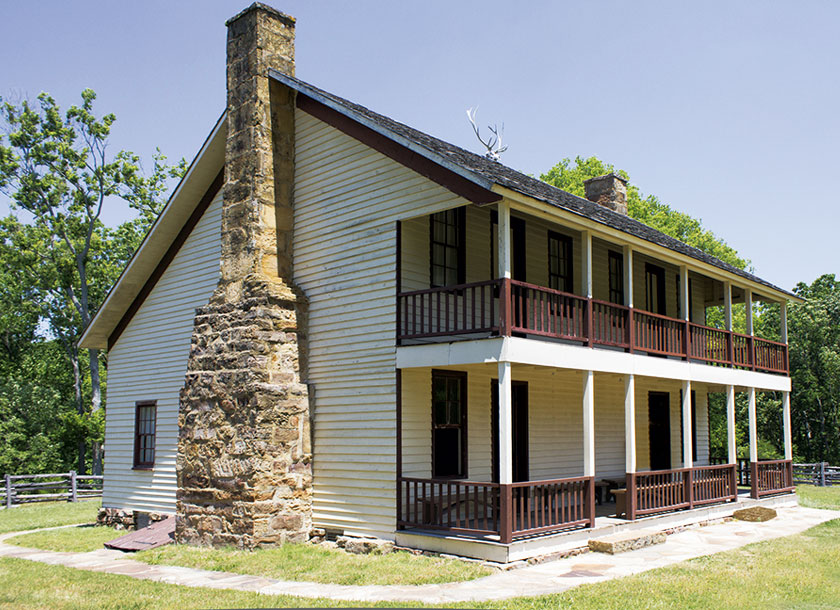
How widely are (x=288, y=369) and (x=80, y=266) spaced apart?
2789 centimetres

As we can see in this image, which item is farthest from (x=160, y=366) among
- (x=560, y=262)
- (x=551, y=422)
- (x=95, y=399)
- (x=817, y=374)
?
(x=817, y=374)

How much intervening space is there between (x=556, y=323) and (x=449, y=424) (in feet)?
9.28

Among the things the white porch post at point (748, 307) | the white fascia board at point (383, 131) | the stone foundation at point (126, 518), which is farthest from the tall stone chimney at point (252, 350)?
the white porch post at point (748, 307)

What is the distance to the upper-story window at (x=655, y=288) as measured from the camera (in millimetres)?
20812

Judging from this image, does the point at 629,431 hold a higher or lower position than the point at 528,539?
higher

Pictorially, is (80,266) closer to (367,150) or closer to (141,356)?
(141,356)

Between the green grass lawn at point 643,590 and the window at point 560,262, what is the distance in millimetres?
6857

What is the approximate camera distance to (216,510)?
14.3 metres

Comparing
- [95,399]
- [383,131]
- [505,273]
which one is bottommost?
[95,399]

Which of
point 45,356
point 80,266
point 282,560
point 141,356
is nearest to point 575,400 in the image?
point 282,560

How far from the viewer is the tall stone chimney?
13.9 metres

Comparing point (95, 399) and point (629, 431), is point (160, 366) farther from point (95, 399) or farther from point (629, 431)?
point (95, 399)

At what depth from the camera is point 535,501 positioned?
12.1 meters

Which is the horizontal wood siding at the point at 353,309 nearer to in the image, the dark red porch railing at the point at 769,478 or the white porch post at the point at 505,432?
the white porch post at the point at 505,432
